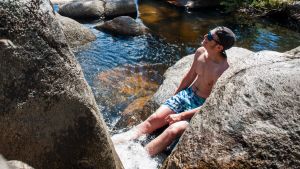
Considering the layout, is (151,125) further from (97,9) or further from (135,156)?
(97,9)

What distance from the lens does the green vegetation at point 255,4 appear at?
13.6 meters

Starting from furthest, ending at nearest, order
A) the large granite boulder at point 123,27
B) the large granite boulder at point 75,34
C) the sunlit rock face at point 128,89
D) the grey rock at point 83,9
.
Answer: the grey rock at point 83,9, the large granite boulder at point 123,27, the large granite boulder at point 75,34, the sunlit rock face at point 128,89

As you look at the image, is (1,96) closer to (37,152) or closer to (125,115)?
(37,152)

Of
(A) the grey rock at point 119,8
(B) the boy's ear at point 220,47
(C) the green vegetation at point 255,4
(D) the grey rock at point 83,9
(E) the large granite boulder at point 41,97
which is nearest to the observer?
(E) the large granite boulder at point 41,97

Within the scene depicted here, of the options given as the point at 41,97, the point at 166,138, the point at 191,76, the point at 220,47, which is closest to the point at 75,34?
the point at 191,76

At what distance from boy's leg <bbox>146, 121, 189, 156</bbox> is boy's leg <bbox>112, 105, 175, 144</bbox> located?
34 cm

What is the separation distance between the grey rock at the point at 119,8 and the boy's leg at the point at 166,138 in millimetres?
8942

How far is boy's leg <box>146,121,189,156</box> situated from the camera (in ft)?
14.4

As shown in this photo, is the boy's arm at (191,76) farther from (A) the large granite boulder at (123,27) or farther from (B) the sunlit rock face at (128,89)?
(A) the large granite boulder at (123,27)

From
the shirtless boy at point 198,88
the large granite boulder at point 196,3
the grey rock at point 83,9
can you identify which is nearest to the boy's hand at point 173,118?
the shirtless boy at point 198,88

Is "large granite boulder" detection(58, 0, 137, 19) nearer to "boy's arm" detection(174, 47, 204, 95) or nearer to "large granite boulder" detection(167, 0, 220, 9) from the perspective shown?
"large granite boulder" detection(167, 0, 220, 9)

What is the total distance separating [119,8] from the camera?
13.0 meters

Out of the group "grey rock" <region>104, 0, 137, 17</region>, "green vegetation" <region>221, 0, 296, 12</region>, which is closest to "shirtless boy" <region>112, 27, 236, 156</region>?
"grey rock" <region>104, 0, 137, 17</region>

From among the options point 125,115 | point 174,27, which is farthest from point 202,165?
point 174,27
